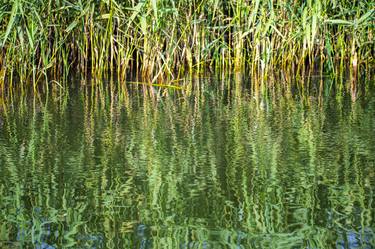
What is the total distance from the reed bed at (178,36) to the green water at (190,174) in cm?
80

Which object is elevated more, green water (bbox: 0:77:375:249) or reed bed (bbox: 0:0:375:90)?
reed bed (bbox: 0:0:375:90)

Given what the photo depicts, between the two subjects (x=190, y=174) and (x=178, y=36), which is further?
(x=178, y=36)

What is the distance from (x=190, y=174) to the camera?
333cm

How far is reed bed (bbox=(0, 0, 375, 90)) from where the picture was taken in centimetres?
583

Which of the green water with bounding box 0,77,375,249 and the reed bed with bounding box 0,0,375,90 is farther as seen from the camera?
the reed bed with bounding box 0,0,375,90

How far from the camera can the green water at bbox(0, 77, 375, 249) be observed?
2.60 m

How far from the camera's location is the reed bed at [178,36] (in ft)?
19.1

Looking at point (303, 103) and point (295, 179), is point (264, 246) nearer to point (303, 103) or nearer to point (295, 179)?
point (295, 179)

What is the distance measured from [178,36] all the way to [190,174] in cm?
347

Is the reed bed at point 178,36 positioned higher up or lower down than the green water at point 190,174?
higher up

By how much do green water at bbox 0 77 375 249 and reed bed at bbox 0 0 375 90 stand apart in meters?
0.80

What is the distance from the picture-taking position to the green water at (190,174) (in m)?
2.60

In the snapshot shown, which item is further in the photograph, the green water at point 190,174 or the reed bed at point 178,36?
the reed bed at point 178,36

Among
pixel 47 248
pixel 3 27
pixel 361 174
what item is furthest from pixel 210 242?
pixel 3 27
